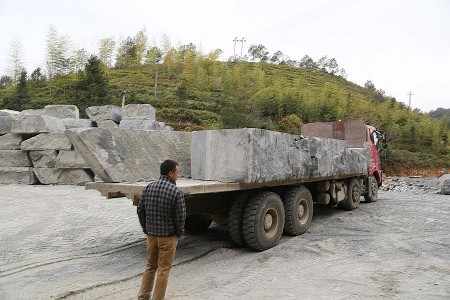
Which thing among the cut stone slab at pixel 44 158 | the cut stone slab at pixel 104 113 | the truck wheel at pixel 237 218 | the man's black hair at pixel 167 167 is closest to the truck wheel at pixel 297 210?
the truck wheel at pixel 237 218

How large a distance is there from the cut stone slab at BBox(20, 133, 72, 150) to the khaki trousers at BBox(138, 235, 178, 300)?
1122 cm

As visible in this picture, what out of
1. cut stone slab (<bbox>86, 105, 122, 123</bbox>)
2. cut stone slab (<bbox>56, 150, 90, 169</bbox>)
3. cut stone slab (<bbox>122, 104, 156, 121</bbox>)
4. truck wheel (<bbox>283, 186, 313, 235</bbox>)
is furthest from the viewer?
cut stone slab (<bbox>86, 105, 122, 123</bbox>)

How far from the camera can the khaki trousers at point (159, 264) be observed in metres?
3.65

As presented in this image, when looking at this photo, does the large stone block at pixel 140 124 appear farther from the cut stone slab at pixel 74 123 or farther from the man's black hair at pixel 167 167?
the man's black hair at pixel 167 167

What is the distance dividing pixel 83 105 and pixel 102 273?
26.2 meters

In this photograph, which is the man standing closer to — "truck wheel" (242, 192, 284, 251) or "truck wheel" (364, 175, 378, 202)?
"truck wheel" (242, 192, 284, 251)

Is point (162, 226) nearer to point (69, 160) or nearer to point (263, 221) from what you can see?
point (263, 221)

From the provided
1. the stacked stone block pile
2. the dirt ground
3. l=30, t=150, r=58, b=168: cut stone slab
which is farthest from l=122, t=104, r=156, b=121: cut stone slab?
the dirt ground

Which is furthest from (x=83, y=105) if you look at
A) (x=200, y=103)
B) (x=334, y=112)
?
(x=334, y=112)

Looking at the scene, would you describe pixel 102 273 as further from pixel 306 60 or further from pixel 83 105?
pixel 306 60

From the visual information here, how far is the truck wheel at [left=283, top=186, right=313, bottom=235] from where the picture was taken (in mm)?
6641

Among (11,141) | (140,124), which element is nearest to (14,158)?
(11,141)

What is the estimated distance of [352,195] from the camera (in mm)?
9719

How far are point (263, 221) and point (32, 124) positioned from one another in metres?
11.6
